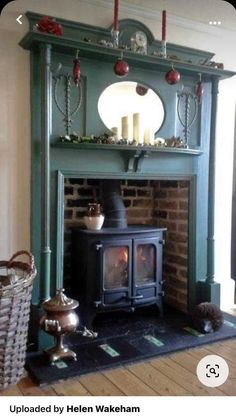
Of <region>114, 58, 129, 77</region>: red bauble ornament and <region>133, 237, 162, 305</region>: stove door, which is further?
<region>133, 237, 162, 305</region>: stove door

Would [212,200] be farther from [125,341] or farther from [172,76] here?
[125,341]

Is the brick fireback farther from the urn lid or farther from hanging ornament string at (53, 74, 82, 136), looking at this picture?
the urn lid

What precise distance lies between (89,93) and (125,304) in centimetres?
108

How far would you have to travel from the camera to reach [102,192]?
7.13 feet

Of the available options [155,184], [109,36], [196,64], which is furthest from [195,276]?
[109,36]

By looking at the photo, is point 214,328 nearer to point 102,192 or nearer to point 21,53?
point 102,192

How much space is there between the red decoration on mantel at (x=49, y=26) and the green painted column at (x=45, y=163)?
61mm

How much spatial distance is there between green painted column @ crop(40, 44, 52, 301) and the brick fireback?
0.47 metres

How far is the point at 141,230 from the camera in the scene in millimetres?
2037

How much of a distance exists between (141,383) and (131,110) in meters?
1.31

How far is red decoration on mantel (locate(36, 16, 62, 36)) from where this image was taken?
1.65m

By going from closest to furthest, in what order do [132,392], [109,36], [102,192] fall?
[132,392], [109,36], [102,192]

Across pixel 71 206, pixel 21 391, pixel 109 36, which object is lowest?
pixel 21 391
